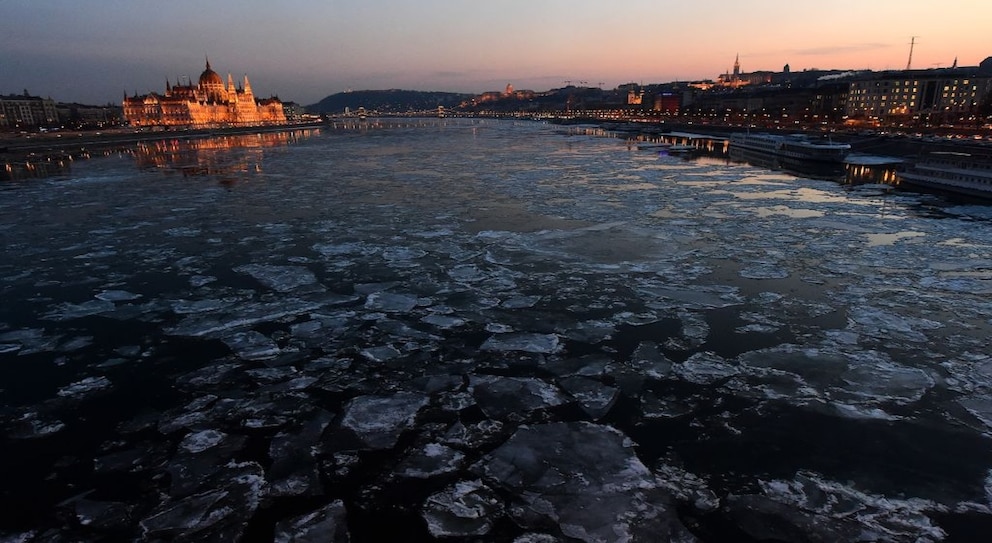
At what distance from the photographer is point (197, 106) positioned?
114750 mm

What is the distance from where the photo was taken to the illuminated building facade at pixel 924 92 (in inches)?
3349

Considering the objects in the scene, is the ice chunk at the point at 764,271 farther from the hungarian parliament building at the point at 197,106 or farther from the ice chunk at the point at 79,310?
the hungarian parliament building at the point at 197,106

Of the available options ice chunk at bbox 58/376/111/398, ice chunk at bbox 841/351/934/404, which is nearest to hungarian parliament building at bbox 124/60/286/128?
ice chunk at bbox 58/376/111/398

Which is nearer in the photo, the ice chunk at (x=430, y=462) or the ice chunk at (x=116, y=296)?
the ice chunk at (x=430, y=462)

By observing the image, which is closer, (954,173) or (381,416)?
(381,416)

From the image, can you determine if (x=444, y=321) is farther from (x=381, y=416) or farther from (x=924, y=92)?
(x=924, y=92)

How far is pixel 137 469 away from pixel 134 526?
2.93 ft

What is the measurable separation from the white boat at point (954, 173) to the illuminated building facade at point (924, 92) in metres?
69.2

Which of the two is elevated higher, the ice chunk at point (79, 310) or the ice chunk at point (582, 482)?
the ice chunk at point (79, 310)

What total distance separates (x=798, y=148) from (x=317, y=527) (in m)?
46.5

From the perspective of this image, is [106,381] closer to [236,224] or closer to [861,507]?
[861,507]

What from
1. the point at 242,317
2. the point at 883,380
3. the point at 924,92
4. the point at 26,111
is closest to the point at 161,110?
the point at 26,111

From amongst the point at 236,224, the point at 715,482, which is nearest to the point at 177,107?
the point at 236,224

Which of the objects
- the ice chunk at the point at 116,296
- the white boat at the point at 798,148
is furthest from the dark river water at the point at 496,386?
the white boat at the point at 798,148
